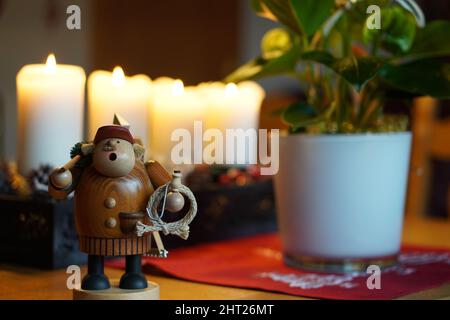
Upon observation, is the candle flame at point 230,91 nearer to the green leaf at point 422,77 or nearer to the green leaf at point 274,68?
the green leaf at point 274,68

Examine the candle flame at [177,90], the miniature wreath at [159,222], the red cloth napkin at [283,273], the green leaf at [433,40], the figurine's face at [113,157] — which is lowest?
the red cloth napkin at [283,273]

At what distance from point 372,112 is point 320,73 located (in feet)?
0.34

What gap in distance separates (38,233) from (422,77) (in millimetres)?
502

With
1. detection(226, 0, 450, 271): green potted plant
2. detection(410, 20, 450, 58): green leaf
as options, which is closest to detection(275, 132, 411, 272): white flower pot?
detection(226, 0, 450, 271): green potted plant

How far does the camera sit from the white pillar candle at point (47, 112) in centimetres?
94

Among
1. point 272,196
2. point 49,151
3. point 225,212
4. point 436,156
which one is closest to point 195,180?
point 225,212

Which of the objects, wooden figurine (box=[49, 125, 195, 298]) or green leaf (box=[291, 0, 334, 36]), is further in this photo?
green leaf (box=[291, 0, 334, 36])

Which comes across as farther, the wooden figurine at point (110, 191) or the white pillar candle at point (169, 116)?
the white pillar candle at point (169, 116)

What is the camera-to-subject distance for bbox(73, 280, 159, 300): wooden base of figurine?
26.7 inches

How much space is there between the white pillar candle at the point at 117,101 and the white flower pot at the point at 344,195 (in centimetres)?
25

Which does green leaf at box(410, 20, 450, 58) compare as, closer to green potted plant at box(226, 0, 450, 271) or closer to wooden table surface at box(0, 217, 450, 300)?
green potted plant at box(226, 0, 450, 271)

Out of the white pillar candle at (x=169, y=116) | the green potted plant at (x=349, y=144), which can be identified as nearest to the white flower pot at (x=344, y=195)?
the green potted plant at (x=349, y=144)

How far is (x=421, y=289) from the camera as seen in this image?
2.75 ft
